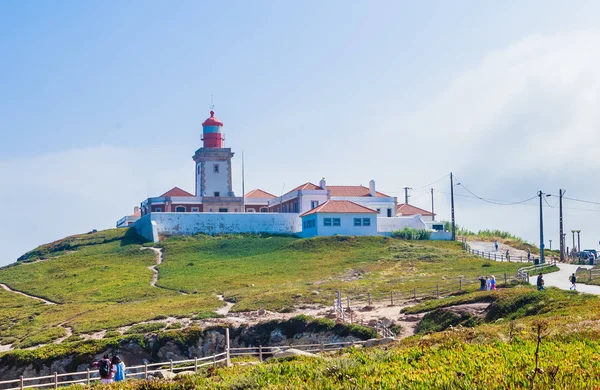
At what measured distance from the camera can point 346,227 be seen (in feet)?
263

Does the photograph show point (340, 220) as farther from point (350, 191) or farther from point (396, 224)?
point (350, 191)

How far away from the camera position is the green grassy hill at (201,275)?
50.2 meters

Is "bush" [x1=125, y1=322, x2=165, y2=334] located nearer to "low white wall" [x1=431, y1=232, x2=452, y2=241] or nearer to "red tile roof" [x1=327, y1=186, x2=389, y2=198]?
"low white wall" [x1=431, y1=232, x2=452, y2=241]

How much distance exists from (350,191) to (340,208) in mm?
11155

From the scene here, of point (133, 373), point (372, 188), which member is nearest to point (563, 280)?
point (133, 373)

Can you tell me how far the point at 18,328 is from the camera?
167 ft

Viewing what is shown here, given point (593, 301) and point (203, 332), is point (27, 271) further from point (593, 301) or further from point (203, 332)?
point (593, 301)

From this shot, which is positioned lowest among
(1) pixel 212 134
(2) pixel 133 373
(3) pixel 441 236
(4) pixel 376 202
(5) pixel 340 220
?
(2) pixel 133 373

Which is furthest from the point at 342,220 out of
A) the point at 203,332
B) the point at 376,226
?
the point at 203,332

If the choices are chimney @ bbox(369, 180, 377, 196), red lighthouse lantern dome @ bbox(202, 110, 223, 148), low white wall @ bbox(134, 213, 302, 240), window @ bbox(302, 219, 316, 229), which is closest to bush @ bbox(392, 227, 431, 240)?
window @ bbox(302, 219, 316, 229)

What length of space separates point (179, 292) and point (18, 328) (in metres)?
11.5

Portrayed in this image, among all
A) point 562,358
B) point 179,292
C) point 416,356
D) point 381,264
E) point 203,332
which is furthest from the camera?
point 381,264

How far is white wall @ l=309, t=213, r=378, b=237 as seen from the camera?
7956 centimetres

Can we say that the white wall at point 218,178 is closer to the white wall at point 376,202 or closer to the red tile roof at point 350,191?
the red tile roof at point 350,191
